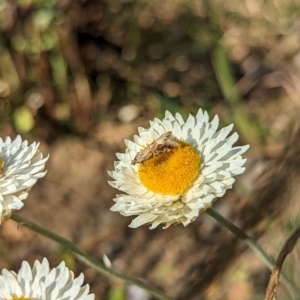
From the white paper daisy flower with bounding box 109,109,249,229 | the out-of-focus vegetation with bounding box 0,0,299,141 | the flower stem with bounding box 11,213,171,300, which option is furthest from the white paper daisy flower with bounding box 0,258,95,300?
the out-of-focus vegetation with bounding box 0,0,299,141

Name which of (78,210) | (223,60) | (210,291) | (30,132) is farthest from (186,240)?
(30,132)

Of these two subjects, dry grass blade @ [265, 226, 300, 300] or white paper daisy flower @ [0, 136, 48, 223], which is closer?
dry grass blade @ [265, 226, 300, 300]

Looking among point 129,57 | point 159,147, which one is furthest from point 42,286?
point 129,57

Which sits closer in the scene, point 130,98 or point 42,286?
point 42,286

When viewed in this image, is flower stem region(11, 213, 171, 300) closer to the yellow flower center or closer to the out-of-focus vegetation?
the yellow flower center

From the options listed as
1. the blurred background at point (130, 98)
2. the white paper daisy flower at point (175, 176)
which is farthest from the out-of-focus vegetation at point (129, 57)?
the white paper daisy flower at point (175, 176)

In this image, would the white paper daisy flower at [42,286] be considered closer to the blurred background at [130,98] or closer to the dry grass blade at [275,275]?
the dry grass blade at [275,275]

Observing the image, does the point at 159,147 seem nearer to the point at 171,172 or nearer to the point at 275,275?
the point at 171,172

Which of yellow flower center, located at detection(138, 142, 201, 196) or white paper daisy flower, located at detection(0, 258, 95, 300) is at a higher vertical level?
yellow flower center, located at detection(138, 142, 201, 196)
